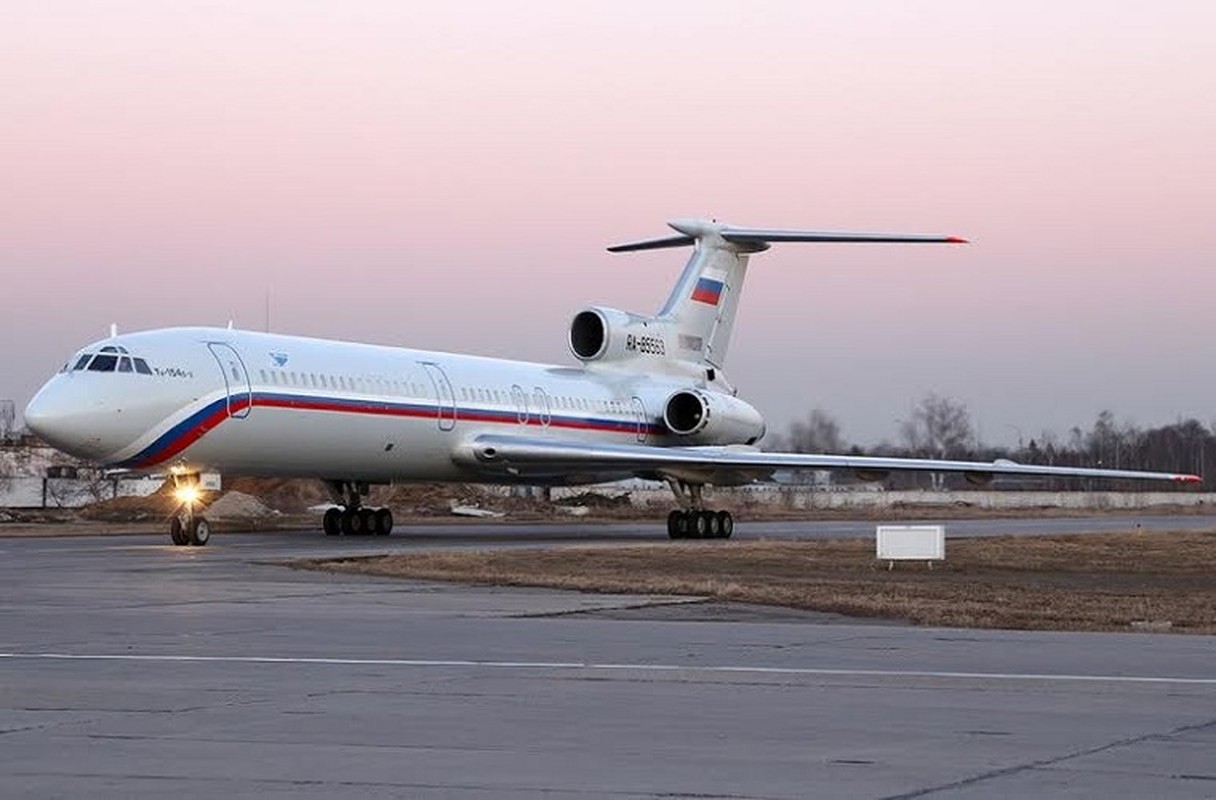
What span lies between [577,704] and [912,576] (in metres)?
15.5

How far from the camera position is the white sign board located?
94.8ft

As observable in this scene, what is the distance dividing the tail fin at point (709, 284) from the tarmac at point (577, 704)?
31.0 meters

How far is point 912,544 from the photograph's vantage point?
29.0 metres

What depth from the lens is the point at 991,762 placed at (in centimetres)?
960

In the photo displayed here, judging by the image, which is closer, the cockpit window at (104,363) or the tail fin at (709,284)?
the cockpit window at (104,363)

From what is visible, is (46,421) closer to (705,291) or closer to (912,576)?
(912,576)

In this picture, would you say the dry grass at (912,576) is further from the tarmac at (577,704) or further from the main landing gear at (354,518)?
the main landing gear at (354,518)

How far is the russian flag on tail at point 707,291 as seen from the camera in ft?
169

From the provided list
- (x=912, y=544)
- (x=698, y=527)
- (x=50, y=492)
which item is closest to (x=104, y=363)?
(x=698, y=527)

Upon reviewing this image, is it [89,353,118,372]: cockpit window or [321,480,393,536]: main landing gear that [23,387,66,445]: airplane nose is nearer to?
[89,353,118,372]: cockpit window

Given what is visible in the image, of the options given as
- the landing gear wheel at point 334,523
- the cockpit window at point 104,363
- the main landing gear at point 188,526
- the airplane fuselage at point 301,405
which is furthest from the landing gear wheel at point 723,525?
the cockpit window at point 104,363

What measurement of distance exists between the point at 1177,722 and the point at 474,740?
3913 millimetres

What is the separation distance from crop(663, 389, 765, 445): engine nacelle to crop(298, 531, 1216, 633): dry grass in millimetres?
12396

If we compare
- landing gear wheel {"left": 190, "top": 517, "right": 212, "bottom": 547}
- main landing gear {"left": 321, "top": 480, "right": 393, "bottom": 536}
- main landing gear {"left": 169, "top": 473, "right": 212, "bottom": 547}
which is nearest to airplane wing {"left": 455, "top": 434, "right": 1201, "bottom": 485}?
main landing gear {"left": 321, "top": 480, "right": 393, "bottom": 536}
